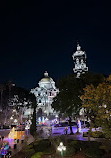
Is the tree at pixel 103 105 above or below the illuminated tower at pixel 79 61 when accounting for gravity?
below

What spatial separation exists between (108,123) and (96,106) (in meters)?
1.72

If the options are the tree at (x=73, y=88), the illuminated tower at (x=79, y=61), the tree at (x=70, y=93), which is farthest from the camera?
the illuminated tower at (x=79, y=61)

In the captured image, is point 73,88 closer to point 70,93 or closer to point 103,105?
point 70,93

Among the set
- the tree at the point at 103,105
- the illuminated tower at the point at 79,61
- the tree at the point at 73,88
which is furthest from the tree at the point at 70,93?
the illuminated tower at the point at 79,61

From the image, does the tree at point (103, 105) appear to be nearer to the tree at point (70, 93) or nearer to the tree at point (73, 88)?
the tree at point (73, 88)

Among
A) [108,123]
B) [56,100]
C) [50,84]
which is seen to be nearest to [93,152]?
[108,123]

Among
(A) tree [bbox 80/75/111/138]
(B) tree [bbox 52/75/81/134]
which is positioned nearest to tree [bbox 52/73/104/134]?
(B) tree [bbox 52/75/81/134]

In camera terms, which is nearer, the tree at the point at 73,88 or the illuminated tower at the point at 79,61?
the tree at the point at 73,88

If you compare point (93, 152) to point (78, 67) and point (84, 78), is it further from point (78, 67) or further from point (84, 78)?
point (78, 67)

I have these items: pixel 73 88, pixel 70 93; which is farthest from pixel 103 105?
pixel 70 93

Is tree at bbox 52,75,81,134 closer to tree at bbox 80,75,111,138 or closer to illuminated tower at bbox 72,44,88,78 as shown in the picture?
tree at bbox 80,75,111,138

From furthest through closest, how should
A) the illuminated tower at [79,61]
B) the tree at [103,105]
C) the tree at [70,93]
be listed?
1. the illuminated tower at [79,61]
2. the tree at [70,93]
3. the tree at [103,105]

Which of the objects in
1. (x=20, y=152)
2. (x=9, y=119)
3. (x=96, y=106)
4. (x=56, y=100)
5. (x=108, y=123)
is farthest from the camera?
(x=9, y=119)

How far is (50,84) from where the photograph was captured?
310 ft
